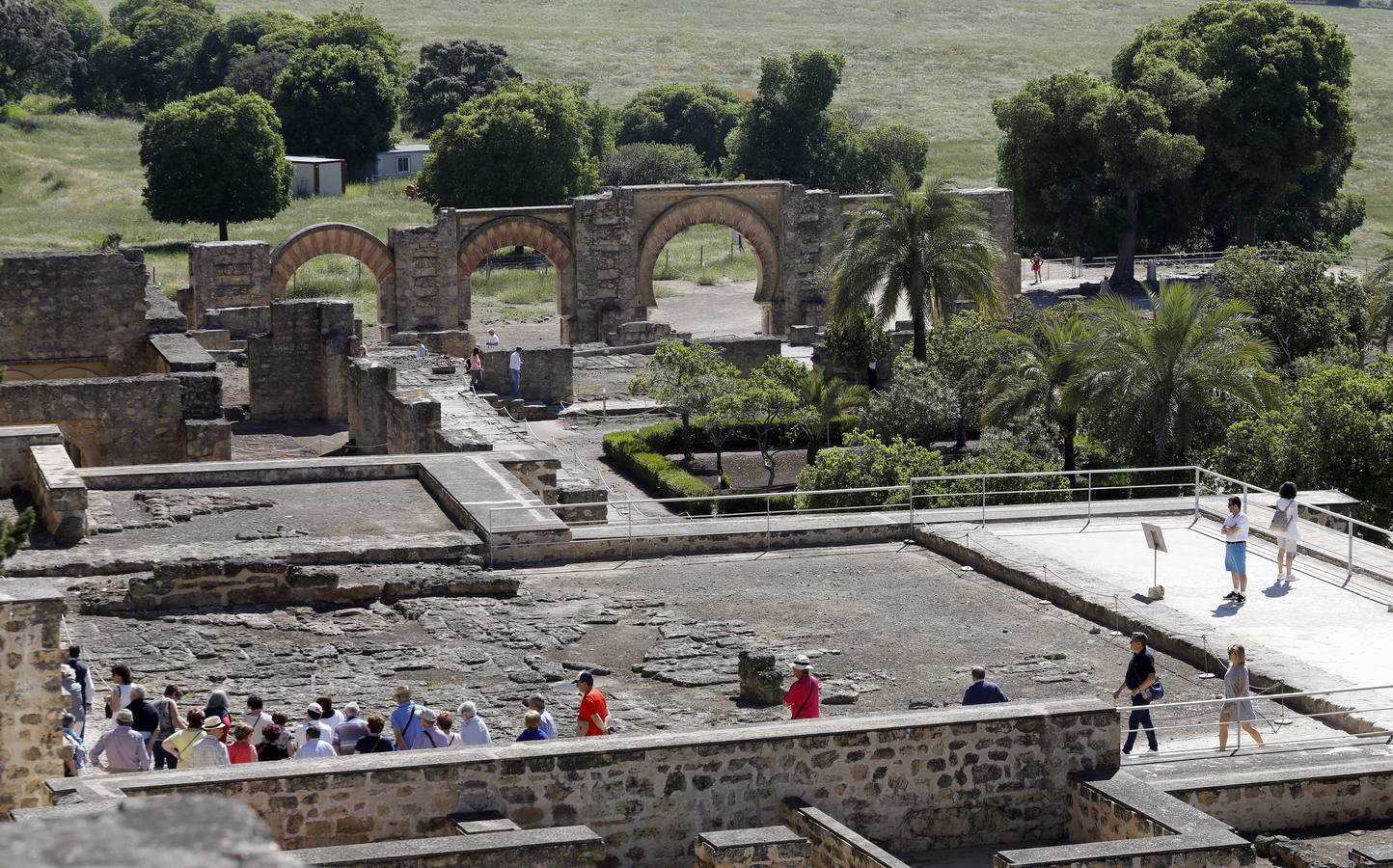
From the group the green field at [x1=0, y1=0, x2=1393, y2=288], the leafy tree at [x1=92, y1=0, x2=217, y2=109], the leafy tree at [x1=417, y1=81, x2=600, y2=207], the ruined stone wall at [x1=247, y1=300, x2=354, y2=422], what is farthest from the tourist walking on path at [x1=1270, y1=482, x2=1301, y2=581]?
the leafy tree at [x1=92, y1=0, x2=217, y2=109]

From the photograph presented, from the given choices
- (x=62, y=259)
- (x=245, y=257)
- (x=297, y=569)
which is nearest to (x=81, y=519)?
(x=297, y=569)

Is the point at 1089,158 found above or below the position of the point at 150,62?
below

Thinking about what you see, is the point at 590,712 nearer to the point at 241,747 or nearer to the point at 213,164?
the point at 241,747

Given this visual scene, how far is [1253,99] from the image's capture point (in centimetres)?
5016

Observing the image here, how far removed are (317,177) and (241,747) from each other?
2280 inches

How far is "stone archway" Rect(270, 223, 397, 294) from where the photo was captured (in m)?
41.8

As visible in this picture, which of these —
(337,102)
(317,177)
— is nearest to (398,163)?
(337,102)

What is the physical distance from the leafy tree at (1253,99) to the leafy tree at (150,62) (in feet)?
150

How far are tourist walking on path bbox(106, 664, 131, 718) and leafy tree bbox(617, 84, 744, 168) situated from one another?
64.5 metres

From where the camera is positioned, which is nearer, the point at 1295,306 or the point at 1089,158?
the point at 1295,306

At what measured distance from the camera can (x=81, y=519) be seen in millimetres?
17922

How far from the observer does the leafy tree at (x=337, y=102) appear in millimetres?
69812

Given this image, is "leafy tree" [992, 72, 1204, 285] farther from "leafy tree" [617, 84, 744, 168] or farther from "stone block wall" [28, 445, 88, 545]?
"stone block wall" [28, 445, 88, 545]

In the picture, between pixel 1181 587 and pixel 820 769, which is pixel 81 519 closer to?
pixel 820 769
